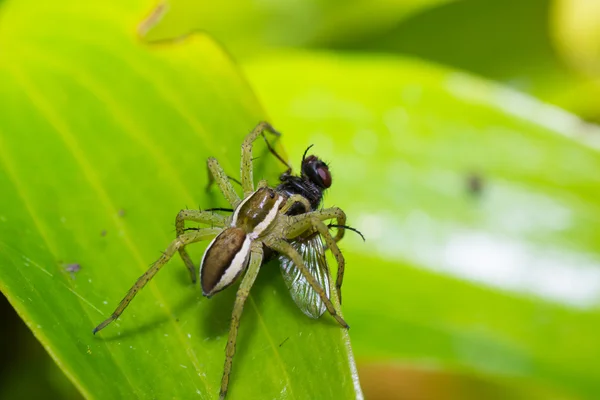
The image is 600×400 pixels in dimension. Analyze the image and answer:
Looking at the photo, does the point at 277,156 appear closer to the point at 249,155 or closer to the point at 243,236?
the point at 249,155

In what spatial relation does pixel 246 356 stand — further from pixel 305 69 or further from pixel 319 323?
pixel 305 69

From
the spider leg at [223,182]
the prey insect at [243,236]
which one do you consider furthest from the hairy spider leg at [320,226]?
the spider leg at [223,182]

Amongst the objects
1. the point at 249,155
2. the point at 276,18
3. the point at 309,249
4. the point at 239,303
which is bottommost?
the point at 239,303

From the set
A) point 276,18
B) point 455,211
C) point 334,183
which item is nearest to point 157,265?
point 334,183

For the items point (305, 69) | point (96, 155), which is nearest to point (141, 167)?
point (96, 155)

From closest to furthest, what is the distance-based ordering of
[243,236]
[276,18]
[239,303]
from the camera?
1. [239,303]
2. [243,236]
3. [276,18]
